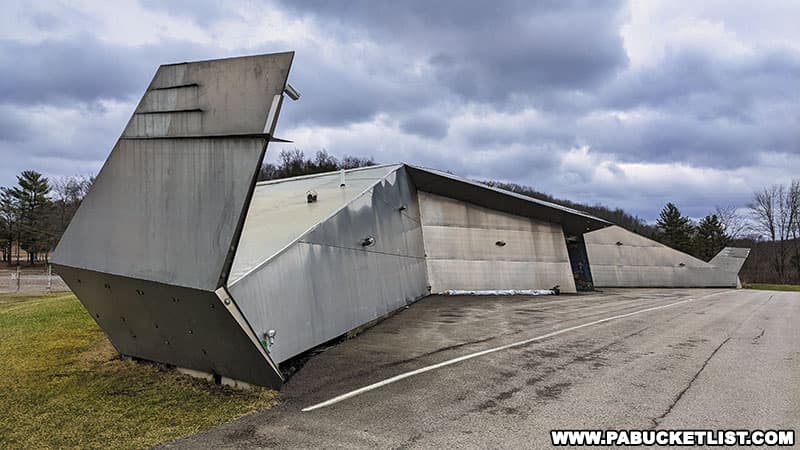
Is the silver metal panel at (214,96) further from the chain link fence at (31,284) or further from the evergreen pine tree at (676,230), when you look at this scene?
the evergreen pine tree at (676,230)

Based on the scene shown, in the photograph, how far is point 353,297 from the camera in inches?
366

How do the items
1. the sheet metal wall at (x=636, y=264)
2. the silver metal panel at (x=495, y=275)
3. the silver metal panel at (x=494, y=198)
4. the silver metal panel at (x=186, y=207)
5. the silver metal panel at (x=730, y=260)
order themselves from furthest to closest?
1. the silver metal panel at (x=730, y=260)
2. the sheet metal wall at (x=636, y=264)
3. the silver metal panel at (x=495, y=275)
4. the silver metal panel at (x=494, y=198)
5. the silver metal panel at (x=186, y=207)

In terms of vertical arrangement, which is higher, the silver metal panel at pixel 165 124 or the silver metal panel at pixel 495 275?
the silver metal panel at pixel 165 124

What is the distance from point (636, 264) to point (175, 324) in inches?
1271

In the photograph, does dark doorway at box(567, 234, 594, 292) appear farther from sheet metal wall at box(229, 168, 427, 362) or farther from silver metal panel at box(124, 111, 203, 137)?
silver metal panel at box(124, 111, 203, 137)

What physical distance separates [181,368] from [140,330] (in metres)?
0.76

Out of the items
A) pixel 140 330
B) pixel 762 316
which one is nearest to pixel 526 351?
pixel 140 330

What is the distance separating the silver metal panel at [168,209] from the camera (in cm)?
466

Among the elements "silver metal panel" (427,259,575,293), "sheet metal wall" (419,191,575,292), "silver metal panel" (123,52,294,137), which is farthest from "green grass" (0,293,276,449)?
"sheet metal wall" (419,191,575,292)

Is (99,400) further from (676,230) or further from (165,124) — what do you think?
(676,230)

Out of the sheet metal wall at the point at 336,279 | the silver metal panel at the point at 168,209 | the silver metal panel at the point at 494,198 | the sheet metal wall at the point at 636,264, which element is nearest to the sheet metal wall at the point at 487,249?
the silver metal panel at the point at 494,198

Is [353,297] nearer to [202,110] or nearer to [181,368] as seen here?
[181,368]

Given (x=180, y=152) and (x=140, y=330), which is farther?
(x=140, y=330)

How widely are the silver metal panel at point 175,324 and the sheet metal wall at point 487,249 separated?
12.7 m
